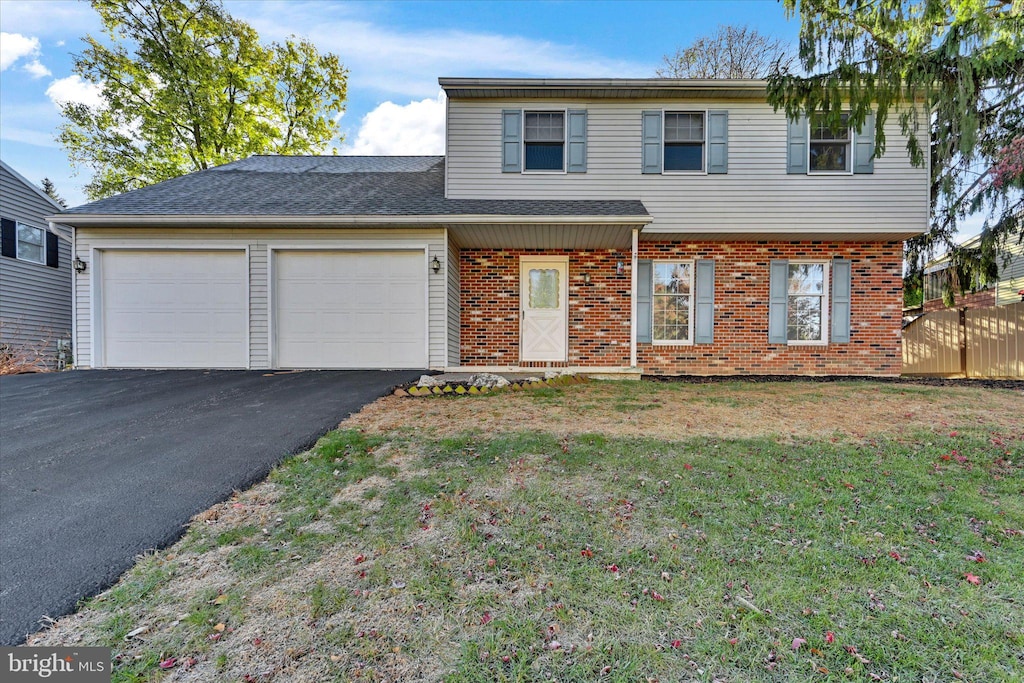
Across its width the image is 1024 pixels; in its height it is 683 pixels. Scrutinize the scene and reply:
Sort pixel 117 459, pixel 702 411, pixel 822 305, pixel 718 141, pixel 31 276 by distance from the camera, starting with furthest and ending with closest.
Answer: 1. pixel 31 276
2. pixel 822 305
3. pixel 718 141
4. pixel 702 411
5. pixel 117 459

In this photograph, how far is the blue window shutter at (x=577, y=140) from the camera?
8.03 metres

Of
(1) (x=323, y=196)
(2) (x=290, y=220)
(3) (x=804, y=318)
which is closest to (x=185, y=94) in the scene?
(1) (x=323, y=196)

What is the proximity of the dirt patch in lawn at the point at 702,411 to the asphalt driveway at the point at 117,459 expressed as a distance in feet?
3.14

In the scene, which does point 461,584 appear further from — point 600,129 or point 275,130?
point 275,130

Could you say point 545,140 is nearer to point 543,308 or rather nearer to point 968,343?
point 543,308

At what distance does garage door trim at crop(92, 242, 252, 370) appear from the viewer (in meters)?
7.35

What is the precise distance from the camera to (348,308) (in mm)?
7562

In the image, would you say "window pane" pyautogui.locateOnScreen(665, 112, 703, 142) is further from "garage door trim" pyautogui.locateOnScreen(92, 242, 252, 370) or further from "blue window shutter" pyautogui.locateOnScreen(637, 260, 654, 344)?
"garage door trim" pyautogui.locateOnScreen(92, 242, 252, 370)

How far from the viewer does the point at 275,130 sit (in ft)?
53.6

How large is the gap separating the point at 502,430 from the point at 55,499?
9.98ft

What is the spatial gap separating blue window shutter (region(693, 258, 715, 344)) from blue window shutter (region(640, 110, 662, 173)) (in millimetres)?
2185

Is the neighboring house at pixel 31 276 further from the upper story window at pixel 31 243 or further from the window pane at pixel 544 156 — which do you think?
the window pane at pixel 544 156

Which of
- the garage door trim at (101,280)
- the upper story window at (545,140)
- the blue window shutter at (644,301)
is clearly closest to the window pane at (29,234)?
the garage door trim at (101,280)

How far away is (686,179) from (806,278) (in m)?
3.04
